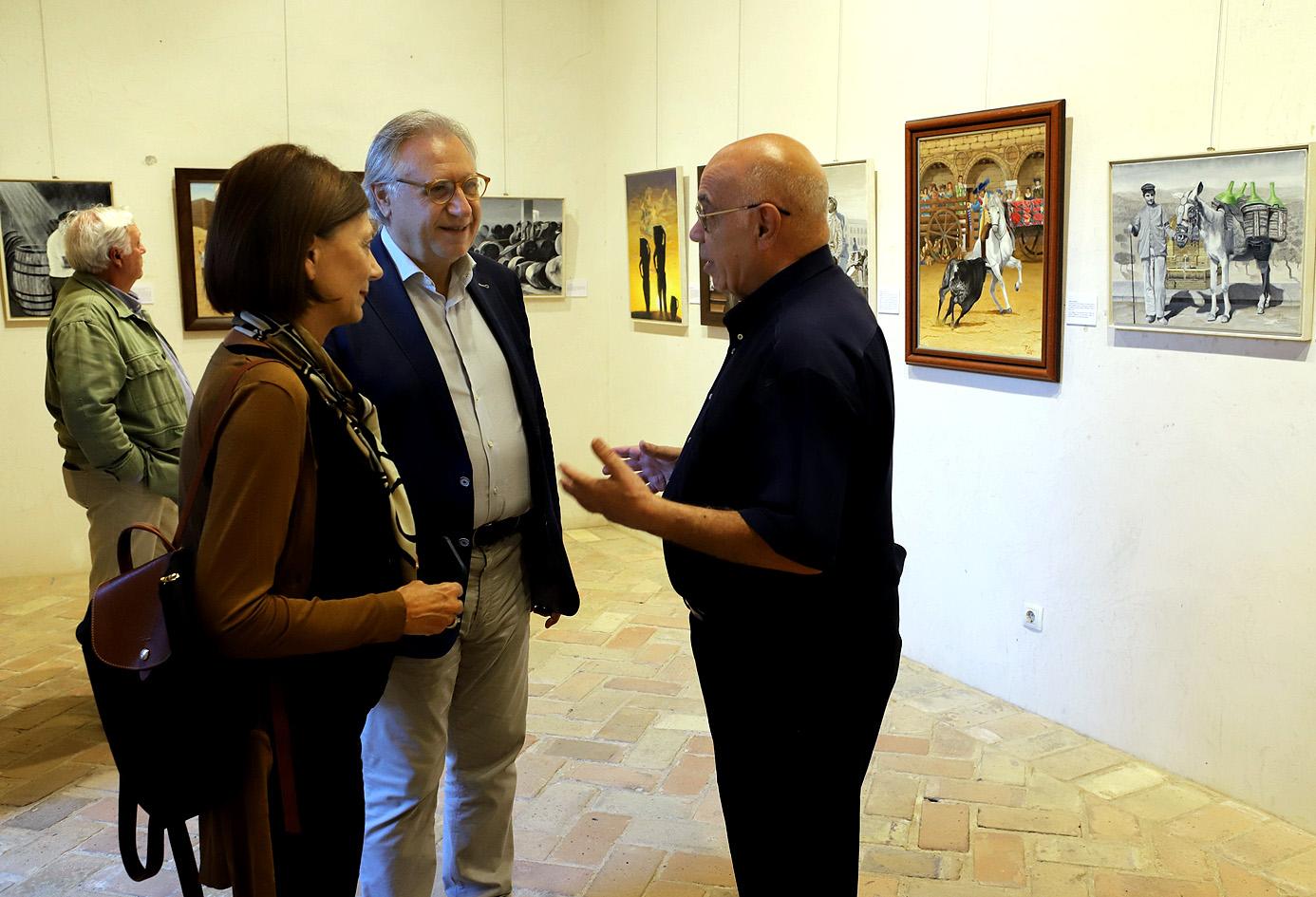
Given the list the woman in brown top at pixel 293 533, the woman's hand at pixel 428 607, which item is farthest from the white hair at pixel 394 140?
the woman's hand at pixel 428 607

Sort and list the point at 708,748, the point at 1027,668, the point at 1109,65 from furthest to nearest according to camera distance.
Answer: the point at 1027,668, the point at 708,748, the point at 1109,65

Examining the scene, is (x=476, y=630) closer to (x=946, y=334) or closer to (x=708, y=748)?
(x=708, y=748)

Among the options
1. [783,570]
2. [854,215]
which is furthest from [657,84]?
[783,570]

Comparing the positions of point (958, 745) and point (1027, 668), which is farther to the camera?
point (1027, 668)

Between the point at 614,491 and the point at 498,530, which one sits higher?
the point at 614,491

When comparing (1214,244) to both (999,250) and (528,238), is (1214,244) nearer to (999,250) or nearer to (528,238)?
(999,250)

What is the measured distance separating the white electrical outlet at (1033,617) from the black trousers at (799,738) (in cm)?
255

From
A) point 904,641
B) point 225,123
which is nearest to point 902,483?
point 904,641

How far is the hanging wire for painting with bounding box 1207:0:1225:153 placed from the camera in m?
3.93

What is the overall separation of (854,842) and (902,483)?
10.5ft

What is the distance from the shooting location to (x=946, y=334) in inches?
206

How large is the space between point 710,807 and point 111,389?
2.81 meters

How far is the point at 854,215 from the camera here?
5.76m

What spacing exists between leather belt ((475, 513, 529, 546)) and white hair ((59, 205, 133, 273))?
2.44 m
